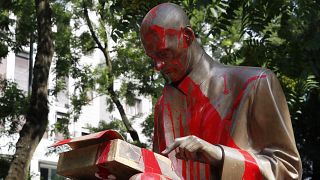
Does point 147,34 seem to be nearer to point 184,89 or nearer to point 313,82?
point 184,89

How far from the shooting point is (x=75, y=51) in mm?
17203

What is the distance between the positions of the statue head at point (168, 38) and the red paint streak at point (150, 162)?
42cm

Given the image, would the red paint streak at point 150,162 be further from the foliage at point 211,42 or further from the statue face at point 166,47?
the foliage at point 211,42

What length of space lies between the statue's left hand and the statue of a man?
1 cm

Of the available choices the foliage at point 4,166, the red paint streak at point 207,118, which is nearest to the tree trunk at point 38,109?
the foliage at point 4,166

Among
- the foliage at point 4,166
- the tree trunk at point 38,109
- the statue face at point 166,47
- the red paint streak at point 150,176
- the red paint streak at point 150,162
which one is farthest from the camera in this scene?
the foliage at point 4,166

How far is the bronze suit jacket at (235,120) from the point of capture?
2545 millimetres

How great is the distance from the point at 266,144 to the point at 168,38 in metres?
0.62

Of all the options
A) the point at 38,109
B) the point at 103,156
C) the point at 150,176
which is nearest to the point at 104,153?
the point at 103,156

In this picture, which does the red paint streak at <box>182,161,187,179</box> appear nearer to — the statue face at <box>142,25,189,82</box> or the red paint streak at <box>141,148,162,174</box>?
the red paint streak at <box>141,148,162,174</box>

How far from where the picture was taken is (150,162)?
2.51m

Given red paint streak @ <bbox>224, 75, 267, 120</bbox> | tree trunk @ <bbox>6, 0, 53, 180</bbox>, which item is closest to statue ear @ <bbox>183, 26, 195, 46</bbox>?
red paint streak @ <bbox>224, 75, 267, 120</bbox>

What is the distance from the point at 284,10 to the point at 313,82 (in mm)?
1326

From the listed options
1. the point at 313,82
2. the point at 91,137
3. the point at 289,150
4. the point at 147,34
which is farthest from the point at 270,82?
the point at 313,82
